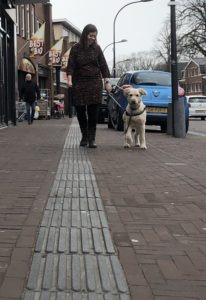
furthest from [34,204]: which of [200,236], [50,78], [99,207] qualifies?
[50,78]

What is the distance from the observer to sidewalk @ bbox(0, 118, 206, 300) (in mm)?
3148

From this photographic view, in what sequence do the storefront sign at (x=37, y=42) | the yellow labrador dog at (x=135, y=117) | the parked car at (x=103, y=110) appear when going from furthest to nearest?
the storefront sign at (x=37, y=42), the parked car at (x=103, y=110), the yellow labrador dog at (x=135, y=117)

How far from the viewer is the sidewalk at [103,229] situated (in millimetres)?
3148

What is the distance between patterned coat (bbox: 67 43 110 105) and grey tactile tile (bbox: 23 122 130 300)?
396 cm

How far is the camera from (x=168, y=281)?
10.6ft

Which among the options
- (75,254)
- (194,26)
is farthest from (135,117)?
(194,26)

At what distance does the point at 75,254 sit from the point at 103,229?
25.7 inches

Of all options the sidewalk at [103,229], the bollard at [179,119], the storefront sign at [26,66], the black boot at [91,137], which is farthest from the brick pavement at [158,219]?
the storefront sign at [26,66]

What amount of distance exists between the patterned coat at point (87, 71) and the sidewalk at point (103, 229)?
1.83 metres

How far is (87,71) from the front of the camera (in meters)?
9.65

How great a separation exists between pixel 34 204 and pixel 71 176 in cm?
165

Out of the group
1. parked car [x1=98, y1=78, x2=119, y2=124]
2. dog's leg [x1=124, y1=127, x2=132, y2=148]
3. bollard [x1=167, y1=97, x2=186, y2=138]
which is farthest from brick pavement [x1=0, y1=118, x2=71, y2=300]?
parked car [x1=98, y1=78, x2=119, y2=124]

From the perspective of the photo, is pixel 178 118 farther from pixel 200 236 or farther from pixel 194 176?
pixel 200 236

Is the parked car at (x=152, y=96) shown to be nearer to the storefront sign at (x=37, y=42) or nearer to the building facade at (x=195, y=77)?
the storefront sign at (x=37, y=42)
